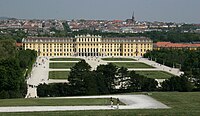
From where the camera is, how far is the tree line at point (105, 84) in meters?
26.2

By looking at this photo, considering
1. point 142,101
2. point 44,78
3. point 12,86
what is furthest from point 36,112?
point 44,78

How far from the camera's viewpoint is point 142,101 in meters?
18.2

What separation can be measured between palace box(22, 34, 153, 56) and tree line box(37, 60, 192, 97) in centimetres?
5080

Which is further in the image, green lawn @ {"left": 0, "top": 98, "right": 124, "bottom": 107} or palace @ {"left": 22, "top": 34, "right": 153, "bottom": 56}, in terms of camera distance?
palace @ {"left": 22, "top": 34, "right": 153, "bottom": 56}

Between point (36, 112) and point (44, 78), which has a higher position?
point (36, 112)

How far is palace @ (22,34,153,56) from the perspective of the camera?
81.4 m

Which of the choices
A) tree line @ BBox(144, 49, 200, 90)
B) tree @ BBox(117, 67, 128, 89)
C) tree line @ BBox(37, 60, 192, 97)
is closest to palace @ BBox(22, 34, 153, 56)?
tree line @ BBox(144, 49, 200, 90)

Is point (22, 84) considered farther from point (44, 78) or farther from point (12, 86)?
point (44, 78)

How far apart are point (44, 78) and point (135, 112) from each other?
26953mm

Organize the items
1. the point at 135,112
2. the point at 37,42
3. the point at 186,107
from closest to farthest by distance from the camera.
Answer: the point at 135,112 → the point at 186,107 → the point at 37,42

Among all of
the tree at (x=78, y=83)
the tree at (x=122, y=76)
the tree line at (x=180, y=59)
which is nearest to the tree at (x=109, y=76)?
the tree at (x=122, y=76)

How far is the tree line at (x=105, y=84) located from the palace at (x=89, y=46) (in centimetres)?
5080

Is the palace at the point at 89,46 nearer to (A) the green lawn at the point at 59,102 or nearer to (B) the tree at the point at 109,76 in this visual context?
(B) the tree at the point at 109,76

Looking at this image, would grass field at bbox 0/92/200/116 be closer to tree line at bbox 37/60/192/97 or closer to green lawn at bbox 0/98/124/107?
green lawn at bbox 0/98/124/107
